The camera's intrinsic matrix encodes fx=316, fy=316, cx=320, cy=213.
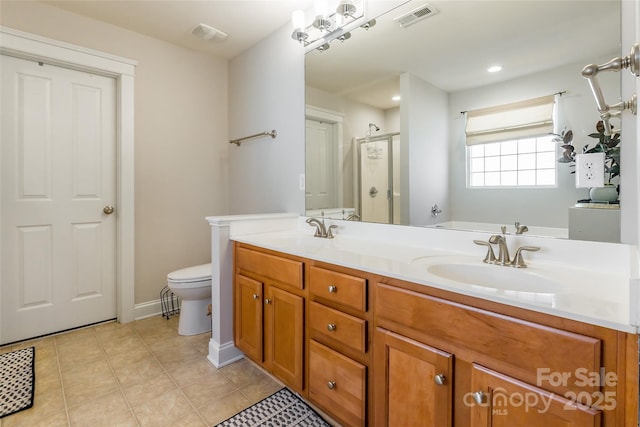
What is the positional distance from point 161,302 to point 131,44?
2.18 m

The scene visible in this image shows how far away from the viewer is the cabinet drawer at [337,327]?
1222 mm

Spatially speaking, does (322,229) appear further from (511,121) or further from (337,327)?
(511,121)

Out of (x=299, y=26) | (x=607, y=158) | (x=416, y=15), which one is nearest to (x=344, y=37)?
(x=299, y=26)

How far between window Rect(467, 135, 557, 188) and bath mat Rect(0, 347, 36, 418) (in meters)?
2.48

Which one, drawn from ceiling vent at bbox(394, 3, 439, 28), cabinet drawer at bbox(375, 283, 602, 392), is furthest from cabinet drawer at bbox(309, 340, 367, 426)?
ceiling vent at bbox(394, 3, 439, 28)

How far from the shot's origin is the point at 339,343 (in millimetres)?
1316

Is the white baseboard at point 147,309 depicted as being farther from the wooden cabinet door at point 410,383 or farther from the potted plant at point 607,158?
the potted plant at point 607,158

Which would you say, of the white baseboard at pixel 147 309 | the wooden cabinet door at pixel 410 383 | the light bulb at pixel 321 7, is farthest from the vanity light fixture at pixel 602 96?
the white baseboard at pixel 147 309

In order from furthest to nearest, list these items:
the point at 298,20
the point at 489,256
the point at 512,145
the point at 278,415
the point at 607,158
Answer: the point at 298,20
the point at 278,415
the point at 512,145
the point at 489,256
the point at 607,158

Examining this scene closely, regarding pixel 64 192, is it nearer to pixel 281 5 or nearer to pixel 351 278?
pixel 281 5

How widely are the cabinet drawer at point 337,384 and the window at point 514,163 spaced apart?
1.00 m

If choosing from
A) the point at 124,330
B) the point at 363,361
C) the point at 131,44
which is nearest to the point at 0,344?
the point at 124,330

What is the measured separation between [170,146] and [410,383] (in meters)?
2.67

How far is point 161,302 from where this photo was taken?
2.79 meters
